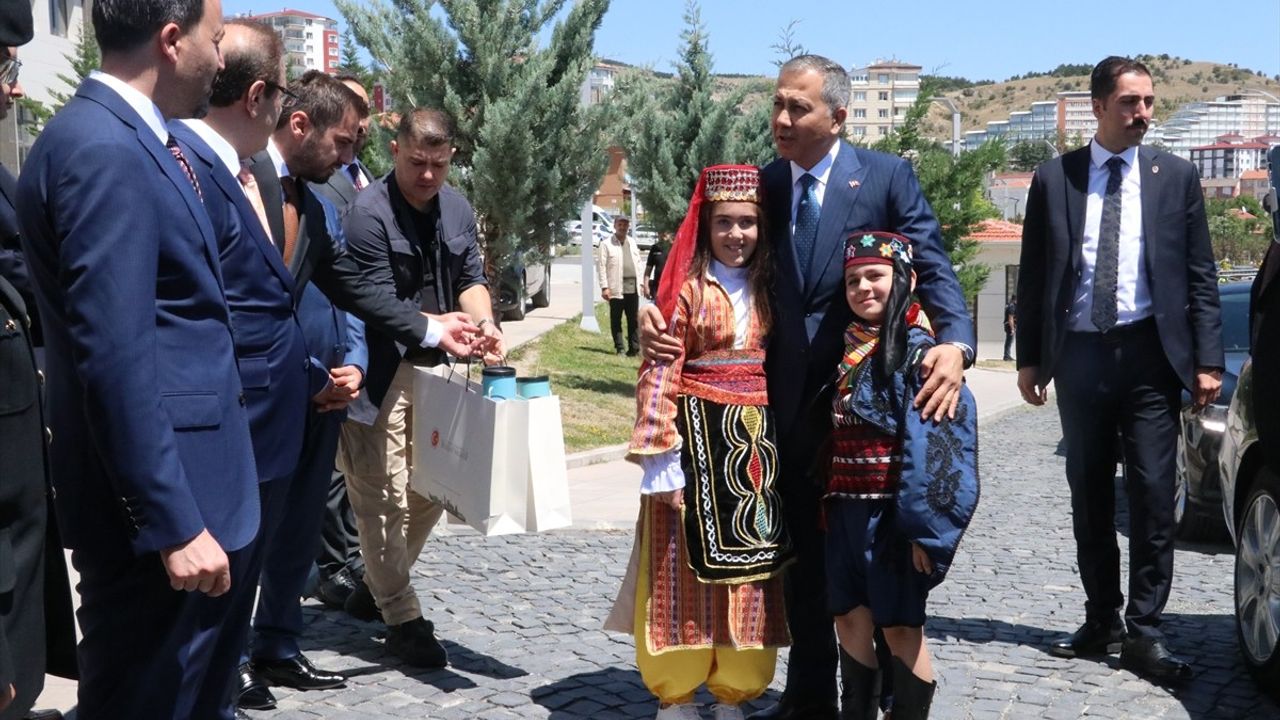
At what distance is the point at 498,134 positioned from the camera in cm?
1345

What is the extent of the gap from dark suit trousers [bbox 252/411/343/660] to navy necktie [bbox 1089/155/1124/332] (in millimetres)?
2993

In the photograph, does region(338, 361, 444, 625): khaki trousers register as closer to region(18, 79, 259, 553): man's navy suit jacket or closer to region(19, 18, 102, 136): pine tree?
region(18, 79, 259, 553): man's navy suit jacket

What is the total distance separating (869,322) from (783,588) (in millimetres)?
991

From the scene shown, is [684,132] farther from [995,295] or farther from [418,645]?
[995,295]

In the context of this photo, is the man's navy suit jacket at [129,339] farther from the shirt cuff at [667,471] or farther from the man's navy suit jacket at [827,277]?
the man's navy suit jacket at [827,277]

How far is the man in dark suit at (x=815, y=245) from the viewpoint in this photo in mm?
4645

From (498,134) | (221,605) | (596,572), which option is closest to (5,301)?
(221,605)

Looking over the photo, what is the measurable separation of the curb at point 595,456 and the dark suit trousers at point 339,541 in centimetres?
479

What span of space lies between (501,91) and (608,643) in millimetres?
8995

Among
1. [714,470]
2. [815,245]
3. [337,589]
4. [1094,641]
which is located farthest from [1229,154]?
[714,470]

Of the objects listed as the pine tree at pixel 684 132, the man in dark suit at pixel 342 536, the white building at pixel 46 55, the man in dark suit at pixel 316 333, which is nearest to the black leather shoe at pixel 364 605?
the man in dark suit at pixel 342 536

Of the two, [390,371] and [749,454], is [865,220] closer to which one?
[749,454]

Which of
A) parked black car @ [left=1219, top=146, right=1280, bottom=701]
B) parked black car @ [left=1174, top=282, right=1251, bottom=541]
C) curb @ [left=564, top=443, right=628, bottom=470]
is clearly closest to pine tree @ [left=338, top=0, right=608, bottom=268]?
curb @ [left=564, top=443, right=628, bottom=470]

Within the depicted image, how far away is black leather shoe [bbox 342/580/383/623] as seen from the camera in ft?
20.2
